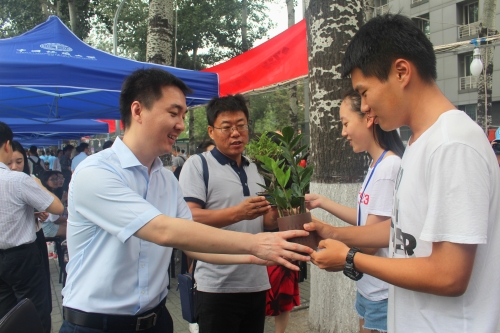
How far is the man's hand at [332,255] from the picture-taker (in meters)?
1.53

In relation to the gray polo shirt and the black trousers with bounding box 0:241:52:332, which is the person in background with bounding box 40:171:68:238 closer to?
the black trousers with bounding box 0:241:52:332

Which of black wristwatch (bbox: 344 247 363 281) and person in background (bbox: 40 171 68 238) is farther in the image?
person in background (bbox: 40 171 68 238)

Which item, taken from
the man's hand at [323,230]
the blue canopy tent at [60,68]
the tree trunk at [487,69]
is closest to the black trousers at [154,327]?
the man's hand at [323,230]

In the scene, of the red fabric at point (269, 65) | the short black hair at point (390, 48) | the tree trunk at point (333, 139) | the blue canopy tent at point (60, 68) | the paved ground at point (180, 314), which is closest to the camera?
the short black hair at point (390, 48)

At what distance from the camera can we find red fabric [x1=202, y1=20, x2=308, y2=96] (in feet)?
17.0

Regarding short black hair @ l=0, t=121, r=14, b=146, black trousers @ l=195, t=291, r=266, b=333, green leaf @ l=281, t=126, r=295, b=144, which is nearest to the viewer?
green leaf @ l=281, t=126, r=295, b=144

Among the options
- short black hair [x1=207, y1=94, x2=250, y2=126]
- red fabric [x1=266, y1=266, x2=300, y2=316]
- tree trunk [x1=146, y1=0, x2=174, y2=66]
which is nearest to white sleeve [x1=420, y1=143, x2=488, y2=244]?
short black hair [x1=207, y1=94, x2=250, y2=126]

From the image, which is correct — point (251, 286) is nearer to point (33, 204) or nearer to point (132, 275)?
point (132, 275)

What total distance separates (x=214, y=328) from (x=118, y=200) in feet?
4.27

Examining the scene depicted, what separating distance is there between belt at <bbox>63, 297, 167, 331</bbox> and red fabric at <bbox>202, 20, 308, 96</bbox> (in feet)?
12.9

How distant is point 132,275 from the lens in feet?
6.05

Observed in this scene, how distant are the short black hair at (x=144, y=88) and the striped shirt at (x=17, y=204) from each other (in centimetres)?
170

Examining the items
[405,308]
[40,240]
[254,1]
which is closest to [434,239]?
[405,308]

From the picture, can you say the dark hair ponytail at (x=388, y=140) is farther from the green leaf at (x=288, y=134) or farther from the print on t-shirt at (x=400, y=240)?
the print on t-shirt at (x=400, y=240)
